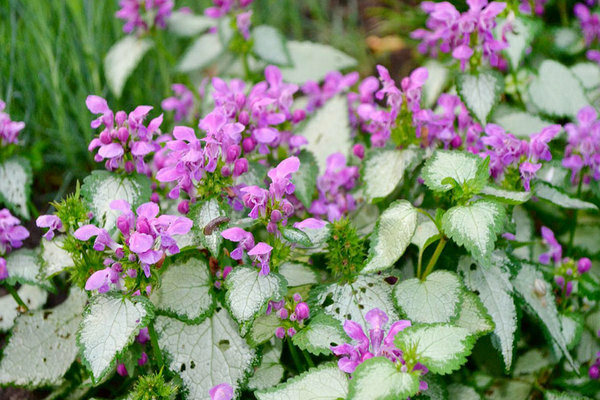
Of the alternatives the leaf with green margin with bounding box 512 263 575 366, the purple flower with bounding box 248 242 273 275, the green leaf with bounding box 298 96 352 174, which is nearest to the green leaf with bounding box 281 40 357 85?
the green leaf with bounding box 298 96 352 174

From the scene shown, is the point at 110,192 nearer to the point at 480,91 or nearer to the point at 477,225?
the point at 477,225

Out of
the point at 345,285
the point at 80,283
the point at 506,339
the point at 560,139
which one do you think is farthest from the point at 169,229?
the point at 560,139

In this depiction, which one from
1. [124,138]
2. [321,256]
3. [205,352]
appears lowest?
[321,256]

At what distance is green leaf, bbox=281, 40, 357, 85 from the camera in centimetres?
296

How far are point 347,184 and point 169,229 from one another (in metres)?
0.79

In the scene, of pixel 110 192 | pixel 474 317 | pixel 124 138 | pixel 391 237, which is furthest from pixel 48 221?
pixel 474 317

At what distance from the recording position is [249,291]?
1.53 metres

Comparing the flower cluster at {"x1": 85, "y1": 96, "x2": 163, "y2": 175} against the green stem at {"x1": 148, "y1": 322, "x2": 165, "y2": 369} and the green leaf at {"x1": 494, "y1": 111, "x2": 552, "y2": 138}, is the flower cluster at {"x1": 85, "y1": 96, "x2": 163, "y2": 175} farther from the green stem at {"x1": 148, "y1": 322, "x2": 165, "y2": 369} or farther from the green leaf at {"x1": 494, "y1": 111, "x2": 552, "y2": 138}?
the green leaf at {"x1": 494, "y1": 111, "x2": 552, "y2": 138}

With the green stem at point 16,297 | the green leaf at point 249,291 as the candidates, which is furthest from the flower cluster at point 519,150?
the green stem at point 16,297

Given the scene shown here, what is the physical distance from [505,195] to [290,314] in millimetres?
630

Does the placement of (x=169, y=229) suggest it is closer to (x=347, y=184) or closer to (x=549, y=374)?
(x=347, y=184)

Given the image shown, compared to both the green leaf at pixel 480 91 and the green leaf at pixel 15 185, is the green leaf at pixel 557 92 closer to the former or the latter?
the green leaf at pixel 480 91

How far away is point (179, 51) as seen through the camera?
3551 mm

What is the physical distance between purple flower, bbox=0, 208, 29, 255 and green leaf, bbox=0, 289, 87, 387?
214 mm
